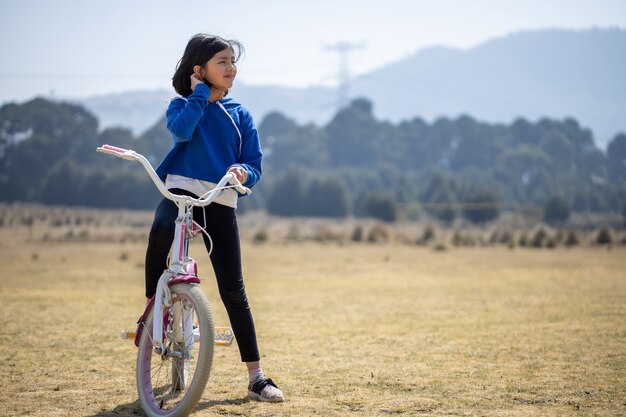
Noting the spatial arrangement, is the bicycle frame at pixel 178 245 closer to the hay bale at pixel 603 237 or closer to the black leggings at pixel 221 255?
the black leggings at pixel 221 255

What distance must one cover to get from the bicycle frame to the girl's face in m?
0.57

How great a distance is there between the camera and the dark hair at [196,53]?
14.6ft

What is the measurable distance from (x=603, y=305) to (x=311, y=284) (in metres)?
5.04

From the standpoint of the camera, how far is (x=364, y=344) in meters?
6.78

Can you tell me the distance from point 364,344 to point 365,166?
8571 centimetres

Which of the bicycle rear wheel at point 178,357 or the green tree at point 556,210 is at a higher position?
the green tree at point 556,210

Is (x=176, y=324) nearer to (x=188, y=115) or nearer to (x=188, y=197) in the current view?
(x=188, y=197)

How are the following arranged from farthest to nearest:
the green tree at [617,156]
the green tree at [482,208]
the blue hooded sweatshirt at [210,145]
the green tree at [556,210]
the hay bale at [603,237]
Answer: the green tree at [617,156]
the green tree at [556,210]
the green tree at [482,208]
the hay bale at [603,237]
the blue hooded sweatshirt at [210,145]

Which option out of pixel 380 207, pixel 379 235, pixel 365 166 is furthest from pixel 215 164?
pixel 365 166

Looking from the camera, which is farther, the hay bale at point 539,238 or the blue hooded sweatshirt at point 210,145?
the hay bale at point 539,238

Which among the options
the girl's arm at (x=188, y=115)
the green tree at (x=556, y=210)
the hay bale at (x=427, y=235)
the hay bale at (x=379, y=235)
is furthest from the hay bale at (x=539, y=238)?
the girl's arm at (x=188, y=115)

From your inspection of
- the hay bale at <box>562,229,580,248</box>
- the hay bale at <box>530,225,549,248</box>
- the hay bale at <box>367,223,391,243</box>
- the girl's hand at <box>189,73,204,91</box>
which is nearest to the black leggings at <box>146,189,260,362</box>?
the girl's hand at <box>189,73,204,91</box>

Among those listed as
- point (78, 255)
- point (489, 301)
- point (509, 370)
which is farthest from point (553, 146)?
point (509, 370)

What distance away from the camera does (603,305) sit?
31.4ft
